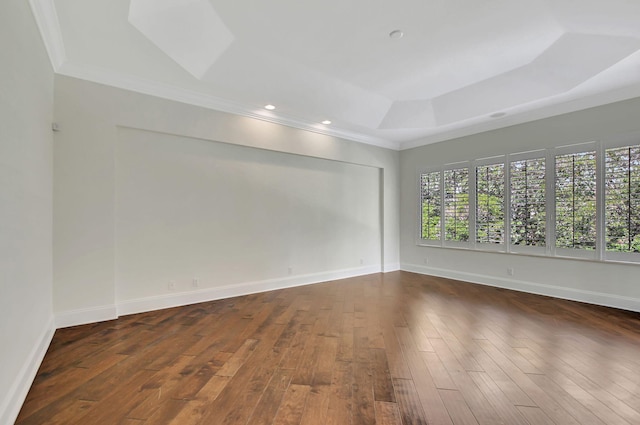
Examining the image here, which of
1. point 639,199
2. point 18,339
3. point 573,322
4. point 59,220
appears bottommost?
point 573,322

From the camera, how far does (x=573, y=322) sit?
351 cm

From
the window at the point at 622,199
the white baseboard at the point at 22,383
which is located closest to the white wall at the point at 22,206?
the white baseboard at the point at 22,383

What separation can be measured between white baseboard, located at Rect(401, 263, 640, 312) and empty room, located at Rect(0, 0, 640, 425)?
3 cm

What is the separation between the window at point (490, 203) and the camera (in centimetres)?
533

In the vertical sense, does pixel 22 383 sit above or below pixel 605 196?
below

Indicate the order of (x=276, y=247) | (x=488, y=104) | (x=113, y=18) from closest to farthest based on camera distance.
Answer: (x=113, y=18) → (x=488, y=104) → (x=276, y=247)

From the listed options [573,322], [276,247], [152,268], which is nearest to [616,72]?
[573,322]

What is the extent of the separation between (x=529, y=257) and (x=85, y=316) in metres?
6.41

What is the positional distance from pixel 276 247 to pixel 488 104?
13.5ft

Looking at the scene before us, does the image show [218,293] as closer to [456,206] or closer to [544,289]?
[456,206]

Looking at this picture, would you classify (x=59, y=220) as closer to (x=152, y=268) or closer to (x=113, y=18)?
(x=152, y=268)

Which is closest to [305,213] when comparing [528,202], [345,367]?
[345,367]

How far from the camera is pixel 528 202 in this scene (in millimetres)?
4957

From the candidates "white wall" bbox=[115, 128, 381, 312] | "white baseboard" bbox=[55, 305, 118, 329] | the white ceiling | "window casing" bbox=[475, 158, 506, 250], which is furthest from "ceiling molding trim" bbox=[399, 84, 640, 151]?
"white baseboard" bbox=[55, 305, 118, 329]
